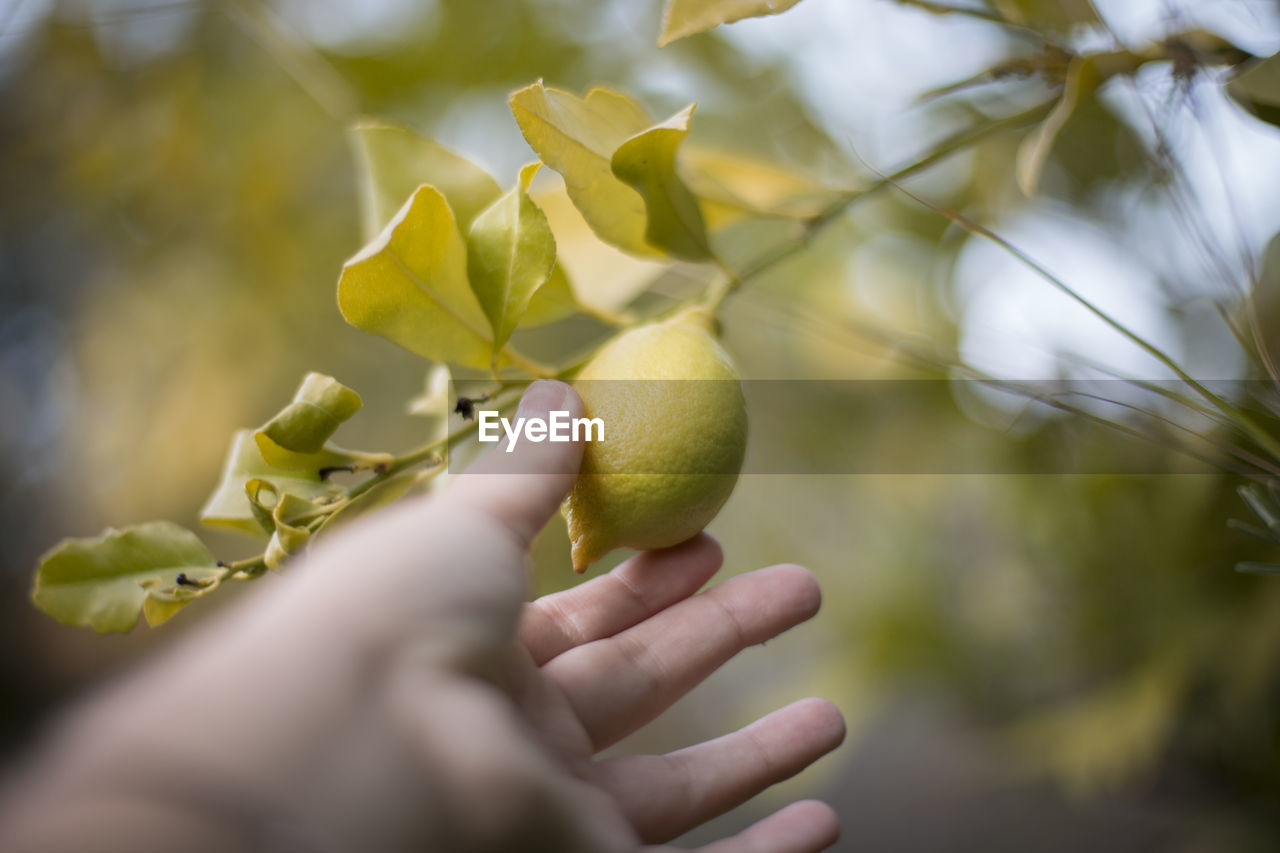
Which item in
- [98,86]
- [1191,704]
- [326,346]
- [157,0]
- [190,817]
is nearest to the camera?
[190,817]

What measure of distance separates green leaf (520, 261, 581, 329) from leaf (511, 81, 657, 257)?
0.12ft

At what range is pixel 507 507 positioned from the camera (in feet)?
1.06

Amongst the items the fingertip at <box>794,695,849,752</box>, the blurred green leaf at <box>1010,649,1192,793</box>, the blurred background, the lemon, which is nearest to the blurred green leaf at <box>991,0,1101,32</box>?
the blurred background

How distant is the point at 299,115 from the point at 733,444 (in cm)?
108

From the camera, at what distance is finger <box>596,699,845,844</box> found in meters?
0.39

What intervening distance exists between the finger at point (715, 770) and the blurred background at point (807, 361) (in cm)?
28

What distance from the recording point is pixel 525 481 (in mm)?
326

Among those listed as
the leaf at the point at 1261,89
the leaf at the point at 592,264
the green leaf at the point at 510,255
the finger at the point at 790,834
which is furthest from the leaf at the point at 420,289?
the leaf at the point at 1261,89

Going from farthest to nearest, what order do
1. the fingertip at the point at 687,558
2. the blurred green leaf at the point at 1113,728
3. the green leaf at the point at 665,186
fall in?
the blurred green leaf at the point at 1113,728 → the fingertip at the point at 687,558 → the green leaf at the point at 665,186

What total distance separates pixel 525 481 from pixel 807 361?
0.77 m

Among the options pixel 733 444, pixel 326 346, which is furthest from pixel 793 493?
pixel 733 444

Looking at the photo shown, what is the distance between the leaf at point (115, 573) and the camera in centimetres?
32

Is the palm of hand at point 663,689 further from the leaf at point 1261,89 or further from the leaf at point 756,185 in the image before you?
the leaf at point 1261,89

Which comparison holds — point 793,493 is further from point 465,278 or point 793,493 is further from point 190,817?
point 190,817
